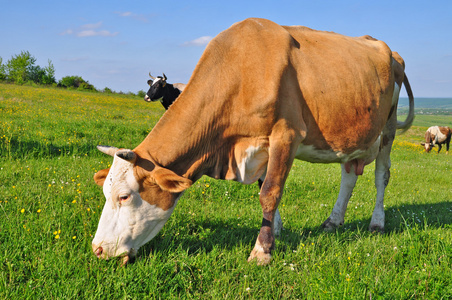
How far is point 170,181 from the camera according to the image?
11.2ft

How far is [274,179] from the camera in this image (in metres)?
3.87

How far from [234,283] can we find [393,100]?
4.33 meters

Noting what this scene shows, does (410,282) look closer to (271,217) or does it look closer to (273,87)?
(271,217)

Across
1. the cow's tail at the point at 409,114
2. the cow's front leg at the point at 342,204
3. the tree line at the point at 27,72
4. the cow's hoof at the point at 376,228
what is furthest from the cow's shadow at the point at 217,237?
the tree line at the point at 27,72

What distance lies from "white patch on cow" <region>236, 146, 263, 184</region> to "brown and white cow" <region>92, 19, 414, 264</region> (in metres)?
0.01

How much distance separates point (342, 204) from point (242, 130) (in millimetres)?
2780

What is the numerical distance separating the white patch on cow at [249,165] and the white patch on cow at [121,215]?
107 cm

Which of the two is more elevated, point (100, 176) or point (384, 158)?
point (384, 158)

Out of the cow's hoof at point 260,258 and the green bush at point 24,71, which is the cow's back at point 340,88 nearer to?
the cow's hoof at point 260,258

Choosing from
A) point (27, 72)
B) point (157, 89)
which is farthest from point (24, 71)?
point (157, 89)

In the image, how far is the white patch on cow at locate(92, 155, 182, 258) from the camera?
3.39m

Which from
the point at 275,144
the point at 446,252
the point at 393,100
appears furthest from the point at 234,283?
the point at 393,100

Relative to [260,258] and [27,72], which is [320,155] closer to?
[260,258]

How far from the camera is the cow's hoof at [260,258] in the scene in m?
3.67
